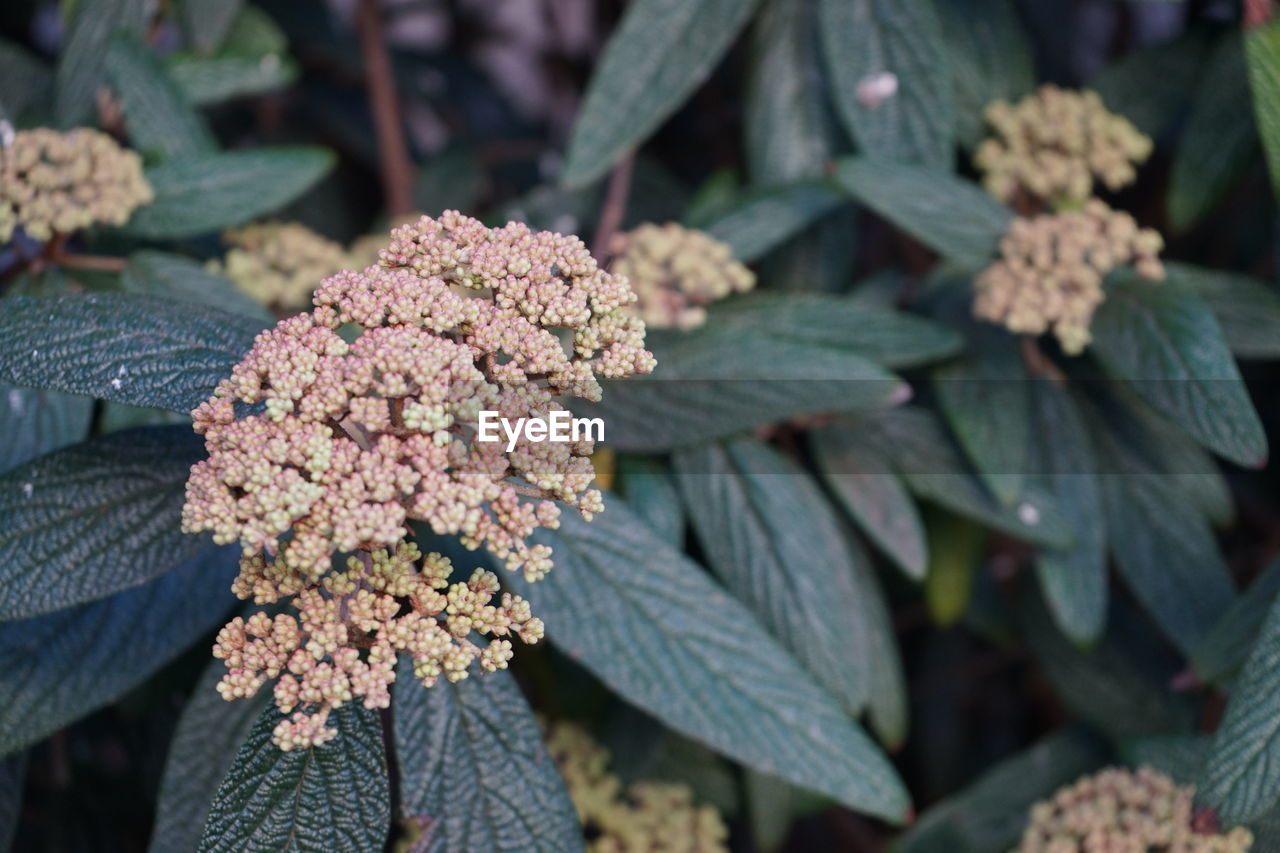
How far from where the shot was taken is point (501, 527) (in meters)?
0.66

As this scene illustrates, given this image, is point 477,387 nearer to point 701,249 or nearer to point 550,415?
point 550,415

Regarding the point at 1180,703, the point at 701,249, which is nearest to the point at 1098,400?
the point at 1180,703

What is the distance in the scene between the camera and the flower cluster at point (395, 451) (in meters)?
0.62

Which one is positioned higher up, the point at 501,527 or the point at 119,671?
the point at 501,527

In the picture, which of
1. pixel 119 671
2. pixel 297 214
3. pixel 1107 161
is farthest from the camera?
pixel 297 214

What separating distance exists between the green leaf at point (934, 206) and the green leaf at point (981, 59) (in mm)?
202

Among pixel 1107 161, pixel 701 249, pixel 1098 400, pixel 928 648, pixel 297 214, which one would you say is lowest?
pixel 928 648

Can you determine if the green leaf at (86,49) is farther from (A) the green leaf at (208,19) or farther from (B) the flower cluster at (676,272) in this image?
(B) the flower cluster at (676,272)

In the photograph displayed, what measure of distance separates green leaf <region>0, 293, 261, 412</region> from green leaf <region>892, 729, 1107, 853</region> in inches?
37.6

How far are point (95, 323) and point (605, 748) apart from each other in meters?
0.76

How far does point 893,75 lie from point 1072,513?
1.84 feet

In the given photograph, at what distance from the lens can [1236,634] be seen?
1.05 m

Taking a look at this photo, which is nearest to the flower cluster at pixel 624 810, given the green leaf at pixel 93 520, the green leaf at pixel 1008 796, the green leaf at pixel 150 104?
the green leaf at pixel 1008 796

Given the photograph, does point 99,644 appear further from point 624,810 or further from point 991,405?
point 991,405
